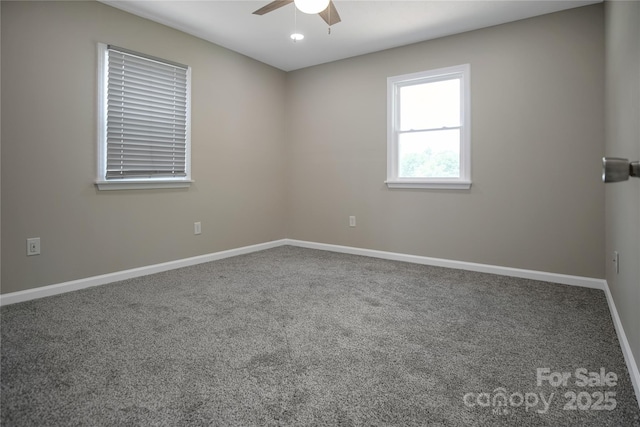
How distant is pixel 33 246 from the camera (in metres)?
2.68

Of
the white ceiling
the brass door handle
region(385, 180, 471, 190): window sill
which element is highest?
the white ceiling

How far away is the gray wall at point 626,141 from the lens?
5.22 feet

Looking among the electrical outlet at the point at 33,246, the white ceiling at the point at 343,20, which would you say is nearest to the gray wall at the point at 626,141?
the white ceiling at the point at 343,20

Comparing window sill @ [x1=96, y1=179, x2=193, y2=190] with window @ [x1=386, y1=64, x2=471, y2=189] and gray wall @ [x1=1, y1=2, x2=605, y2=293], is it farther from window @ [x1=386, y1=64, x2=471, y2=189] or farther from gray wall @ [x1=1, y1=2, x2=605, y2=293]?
window @ [x1=386, y1=64, x2=471, y2=189]

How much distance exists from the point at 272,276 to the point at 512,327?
79.9 inches

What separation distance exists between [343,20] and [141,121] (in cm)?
213

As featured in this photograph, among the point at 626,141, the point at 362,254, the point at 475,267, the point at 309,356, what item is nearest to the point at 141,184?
the point at 309,356

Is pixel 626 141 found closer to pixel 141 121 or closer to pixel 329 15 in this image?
pixel 329 15

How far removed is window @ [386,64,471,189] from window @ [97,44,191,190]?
2.29 metres

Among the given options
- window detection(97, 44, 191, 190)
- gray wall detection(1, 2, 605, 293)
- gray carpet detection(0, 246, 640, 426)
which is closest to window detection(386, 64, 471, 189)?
gray wall detection(1, 2, 605, 293)

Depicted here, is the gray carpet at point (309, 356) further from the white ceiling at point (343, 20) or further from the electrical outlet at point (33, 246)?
the white ceiling at point (343, 20)

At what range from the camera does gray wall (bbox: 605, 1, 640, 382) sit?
1.59 m

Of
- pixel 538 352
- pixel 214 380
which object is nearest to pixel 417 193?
pixel 538 352

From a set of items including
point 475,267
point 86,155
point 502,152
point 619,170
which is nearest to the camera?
point 619,170
